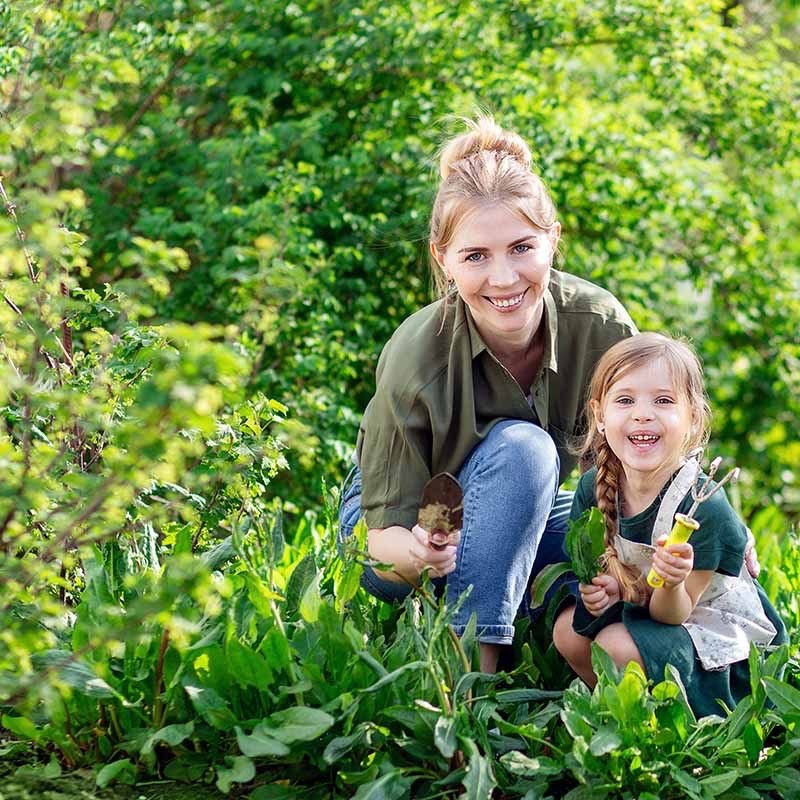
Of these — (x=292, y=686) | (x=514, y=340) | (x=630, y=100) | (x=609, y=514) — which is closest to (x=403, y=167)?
(x=630, y=100)

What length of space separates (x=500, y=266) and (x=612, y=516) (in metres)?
0.56

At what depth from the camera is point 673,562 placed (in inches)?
87.7

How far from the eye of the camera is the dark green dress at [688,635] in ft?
7.77

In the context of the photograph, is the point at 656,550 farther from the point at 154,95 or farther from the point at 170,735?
the point at 154,95

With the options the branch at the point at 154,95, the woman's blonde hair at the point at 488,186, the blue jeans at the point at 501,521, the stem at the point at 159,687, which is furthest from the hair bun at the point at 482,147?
the branch at the point at 154,95

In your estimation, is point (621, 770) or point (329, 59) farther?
point (329, 59)

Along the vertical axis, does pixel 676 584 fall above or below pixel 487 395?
below

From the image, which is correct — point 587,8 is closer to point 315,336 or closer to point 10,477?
point 315,336

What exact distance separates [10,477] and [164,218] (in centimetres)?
266

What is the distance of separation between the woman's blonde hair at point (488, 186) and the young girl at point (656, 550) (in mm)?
353

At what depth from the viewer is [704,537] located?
7.82 feet

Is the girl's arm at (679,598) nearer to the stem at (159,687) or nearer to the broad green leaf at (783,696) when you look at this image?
the broad green leaf at (783,696)

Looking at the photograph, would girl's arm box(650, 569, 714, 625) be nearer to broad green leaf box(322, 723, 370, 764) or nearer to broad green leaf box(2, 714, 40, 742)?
broad green leaf box(322, 723, 370, 764)

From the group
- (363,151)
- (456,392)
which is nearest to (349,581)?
(456,392)
